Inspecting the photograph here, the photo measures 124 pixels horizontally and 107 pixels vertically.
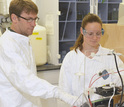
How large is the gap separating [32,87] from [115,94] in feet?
1.51

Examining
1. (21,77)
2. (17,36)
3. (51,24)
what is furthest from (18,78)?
(51,24)

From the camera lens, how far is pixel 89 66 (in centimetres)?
125

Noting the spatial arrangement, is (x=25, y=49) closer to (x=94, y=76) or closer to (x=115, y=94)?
(x=94, y=76)

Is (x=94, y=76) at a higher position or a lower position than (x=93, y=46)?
lower

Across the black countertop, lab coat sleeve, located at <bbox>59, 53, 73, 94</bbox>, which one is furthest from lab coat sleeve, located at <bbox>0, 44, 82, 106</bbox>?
the black countertop

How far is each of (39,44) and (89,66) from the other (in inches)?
60.1

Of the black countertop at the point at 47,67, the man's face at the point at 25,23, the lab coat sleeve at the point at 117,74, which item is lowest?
the black countertop at the point at 47,67

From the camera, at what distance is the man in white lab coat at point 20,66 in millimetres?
1248

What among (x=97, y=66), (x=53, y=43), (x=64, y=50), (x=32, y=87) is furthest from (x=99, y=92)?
(x=64, y=50)

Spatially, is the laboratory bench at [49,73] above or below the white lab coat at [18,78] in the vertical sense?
below

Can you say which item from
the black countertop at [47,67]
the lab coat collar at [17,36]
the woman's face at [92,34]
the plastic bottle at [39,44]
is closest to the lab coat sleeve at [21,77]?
the lab coat collar at [17,36]

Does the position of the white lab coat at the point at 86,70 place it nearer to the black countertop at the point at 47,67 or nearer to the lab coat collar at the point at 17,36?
the lab coat collar at the point at 17,36

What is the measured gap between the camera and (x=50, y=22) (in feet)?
9.30

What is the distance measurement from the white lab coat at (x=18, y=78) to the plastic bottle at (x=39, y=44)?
3.64ft
